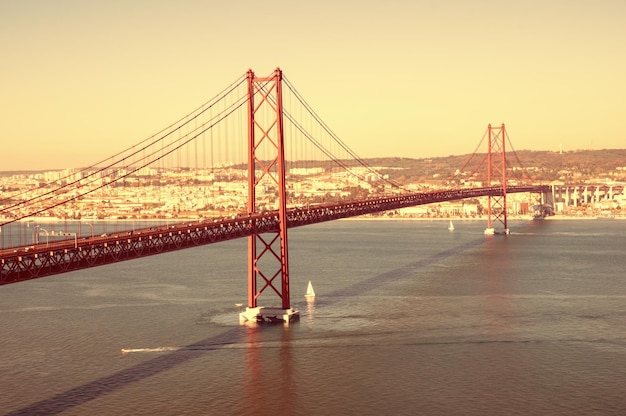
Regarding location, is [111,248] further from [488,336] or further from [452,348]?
[488,336]

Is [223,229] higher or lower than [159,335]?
higher

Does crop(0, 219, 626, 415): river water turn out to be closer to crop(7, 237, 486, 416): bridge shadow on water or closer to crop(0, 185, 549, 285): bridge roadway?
crop(7, 237, 486, 416): bridge shadow on water

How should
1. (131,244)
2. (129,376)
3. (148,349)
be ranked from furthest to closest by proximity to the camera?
(148,349) → (131,244) → (129,376)

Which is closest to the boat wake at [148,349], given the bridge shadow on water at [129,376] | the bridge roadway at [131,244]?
the bridge shadow on water at [129,376]

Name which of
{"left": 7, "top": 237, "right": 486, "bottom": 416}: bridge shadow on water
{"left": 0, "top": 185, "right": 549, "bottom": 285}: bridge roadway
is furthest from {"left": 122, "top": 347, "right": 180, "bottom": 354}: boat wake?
{"left": 0, "top": 185, "right": 549, "bottom": 285}: bridge roadway

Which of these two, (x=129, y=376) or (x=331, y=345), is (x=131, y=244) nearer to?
(x=129, y=376)

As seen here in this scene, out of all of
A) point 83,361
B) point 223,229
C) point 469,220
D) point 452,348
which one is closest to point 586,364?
point 452,348

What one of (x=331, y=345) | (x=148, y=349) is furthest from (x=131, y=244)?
(x=331, y=345)
